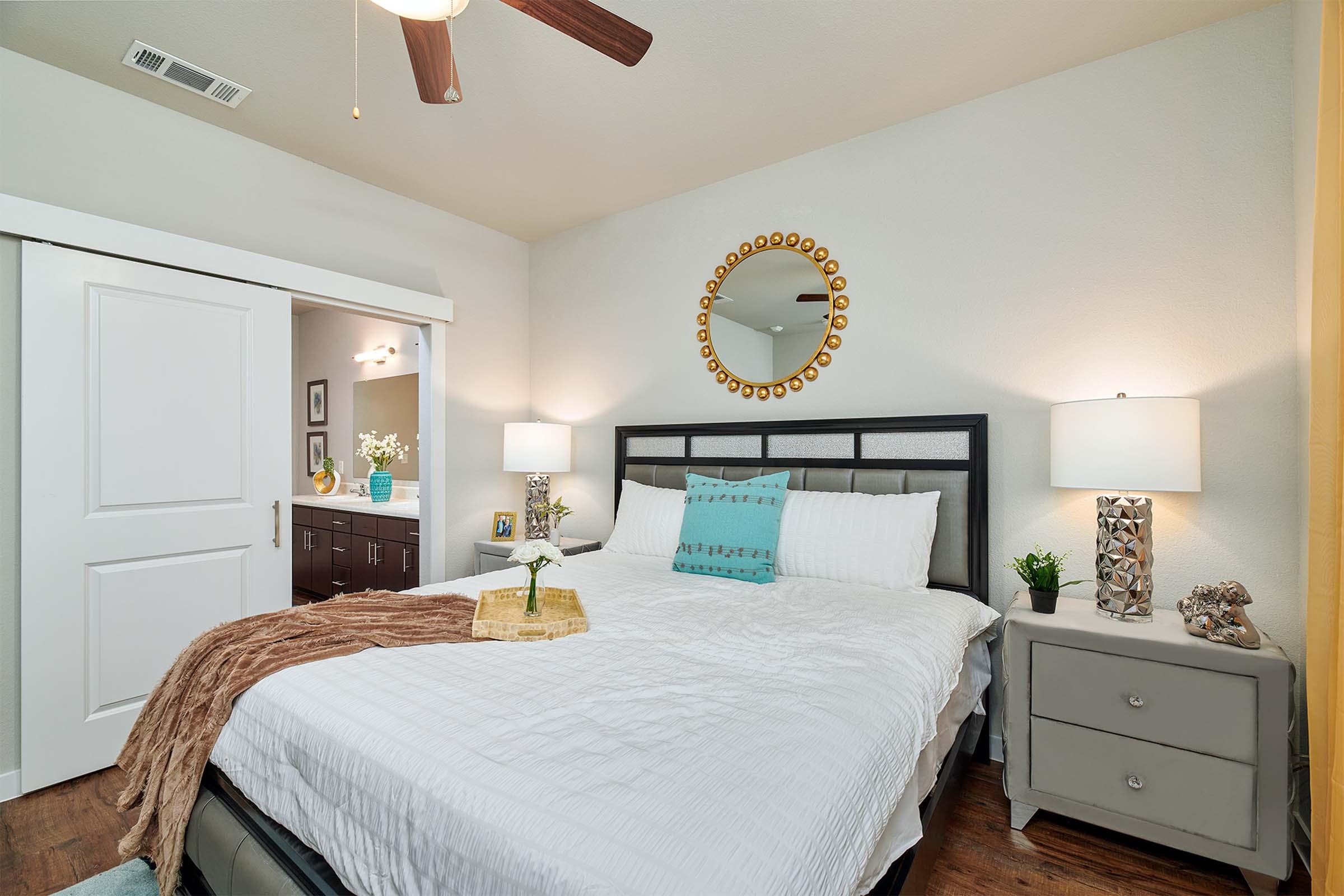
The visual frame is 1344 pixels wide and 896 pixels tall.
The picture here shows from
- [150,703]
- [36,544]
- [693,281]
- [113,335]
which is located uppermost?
[693,281]

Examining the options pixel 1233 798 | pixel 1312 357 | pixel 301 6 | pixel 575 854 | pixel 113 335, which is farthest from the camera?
pixel 113 335

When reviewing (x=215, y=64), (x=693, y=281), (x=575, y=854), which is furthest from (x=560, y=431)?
(x=575, y=854)

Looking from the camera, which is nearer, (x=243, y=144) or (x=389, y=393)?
(x=243, y=144)

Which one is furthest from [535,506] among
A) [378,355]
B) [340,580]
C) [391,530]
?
[378,355]

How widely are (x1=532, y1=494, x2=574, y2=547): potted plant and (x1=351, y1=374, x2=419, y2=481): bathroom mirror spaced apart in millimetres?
1785

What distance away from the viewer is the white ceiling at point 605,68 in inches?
80.8

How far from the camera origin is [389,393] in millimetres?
5168

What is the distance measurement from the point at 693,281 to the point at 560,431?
1.22 meters

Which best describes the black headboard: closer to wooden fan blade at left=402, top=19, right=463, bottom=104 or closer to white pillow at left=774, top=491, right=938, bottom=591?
white pillow at left=774, top=491, right=938, bottom=591

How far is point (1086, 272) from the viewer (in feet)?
7.63

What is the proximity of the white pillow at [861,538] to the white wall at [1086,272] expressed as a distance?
0.38 m

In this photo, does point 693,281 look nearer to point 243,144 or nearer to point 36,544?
point 243,144

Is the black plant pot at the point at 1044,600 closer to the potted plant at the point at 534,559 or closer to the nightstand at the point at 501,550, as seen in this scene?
the potted plant at the point at 534,559

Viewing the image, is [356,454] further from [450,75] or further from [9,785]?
[450,75]
